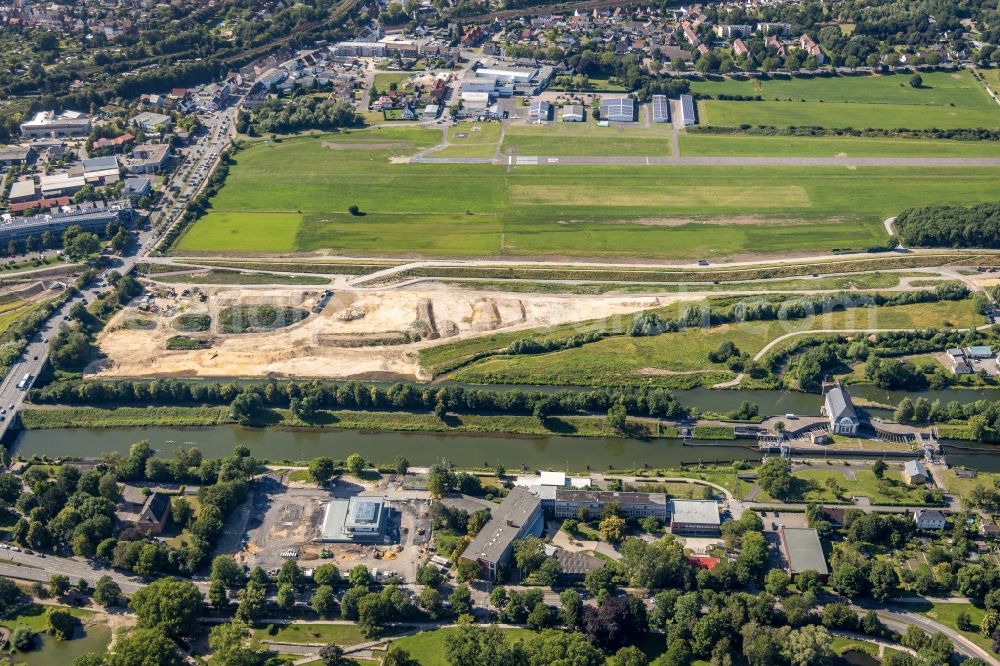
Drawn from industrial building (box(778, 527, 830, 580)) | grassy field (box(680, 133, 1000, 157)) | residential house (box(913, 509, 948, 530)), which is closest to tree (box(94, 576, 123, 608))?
industrial building (box(778, 527, 830, 580))

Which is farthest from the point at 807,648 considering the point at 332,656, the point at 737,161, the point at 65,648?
the point at 737,161

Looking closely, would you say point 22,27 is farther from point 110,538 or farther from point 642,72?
point 110,538

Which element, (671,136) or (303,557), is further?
(671,136)

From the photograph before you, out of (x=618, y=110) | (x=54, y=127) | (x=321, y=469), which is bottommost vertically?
(x=321, y=469)

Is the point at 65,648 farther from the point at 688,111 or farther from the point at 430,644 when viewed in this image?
the point at 688,111

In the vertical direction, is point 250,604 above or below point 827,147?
below

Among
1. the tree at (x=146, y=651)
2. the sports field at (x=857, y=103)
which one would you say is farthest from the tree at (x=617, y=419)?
the sports field at (x=857, y=103)

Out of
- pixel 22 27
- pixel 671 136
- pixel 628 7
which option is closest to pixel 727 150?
pixel 671 136

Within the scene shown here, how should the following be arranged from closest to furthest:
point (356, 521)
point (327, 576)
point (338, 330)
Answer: point (327, 576), point (356, 521), point (338, 330)
